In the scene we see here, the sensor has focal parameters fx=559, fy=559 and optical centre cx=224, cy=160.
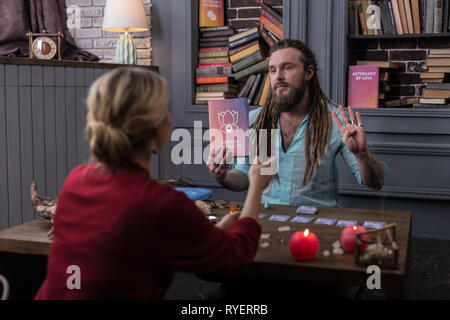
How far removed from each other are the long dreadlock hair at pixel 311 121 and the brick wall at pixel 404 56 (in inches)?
65.2

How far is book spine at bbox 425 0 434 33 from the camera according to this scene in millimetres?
3768

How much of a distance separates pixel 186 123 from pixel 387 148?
156 centimetres

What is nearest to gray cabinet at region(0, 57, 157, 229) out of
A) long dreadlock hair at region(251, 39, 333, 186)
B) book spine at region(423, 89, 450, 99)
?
long dreadlock hair at region(251, 39, 333, 186)

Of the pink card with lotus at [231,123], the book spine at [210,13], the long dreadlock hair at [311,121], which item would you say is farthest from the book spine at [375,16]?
the pink card with lotus at [231,123]

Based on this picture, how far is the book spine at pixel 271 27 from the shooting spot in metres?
4.18

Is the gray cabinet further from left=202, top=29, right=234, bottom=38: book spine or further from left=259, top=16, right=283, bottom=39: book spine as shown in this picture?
left=259, top=16, right=283, bottom=39: book spine

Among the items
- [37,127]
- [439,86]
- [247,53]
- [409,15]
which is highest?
[409,15]

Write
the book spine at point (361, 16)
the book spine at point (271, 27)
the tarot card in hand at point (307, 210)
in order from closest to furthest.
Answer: the tarot card in hand at point (307, 210) → the book spine at point (361, 16) → the book spine at point (271, 27)

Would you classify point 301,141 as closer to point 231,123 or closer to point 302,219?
point 231,123

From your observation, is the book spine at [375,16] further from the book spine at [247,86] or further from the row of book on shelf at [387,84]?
the book spine at [247,86]

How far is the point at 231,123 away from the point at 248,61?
2314mm

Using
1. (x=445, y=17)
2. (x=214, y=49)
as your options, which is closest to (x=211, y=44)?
(x=214, y=49)

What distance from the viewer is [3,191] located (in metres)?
3.28

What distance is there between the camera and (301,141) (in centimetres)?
245
